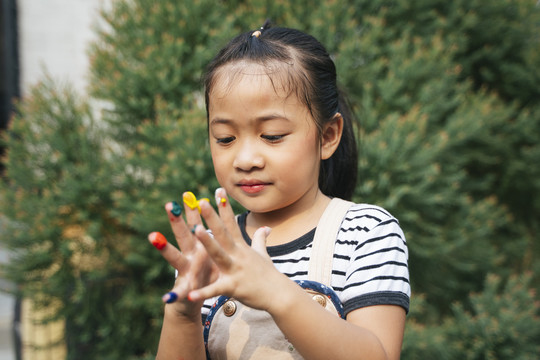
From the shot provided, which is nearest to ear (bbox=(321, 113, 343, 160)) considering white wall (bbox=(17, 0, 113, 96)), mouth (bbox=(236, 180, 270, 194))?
mouth (bbox=(236, 180, 270, 194))

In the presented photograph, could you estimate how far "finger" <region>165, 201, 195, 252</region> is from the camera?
0.93 meters

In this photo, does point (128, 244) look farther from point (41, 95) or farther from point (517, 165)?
point (517, 165)

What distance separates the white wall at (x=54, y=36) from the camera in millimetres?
6434

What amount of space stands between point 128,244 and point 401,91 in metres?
1.99

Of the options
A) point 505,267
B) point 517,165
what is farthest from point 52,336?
point 517,165

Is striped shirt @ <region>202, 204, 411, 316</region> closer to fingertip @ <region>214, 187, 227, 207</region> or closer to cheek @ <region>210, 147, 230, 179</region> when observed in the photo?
cheek @ <region>210, 147, 230, 179</region>

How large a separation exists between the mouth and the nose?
40 mm

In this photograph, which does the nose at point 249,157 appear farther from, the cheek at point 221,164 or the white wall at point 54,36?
the white wall at point 54,36

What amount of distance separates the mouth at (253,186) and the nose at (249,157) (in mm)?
40

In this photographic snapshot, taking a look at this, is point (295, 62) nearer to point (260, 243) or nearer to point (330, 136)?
point (330, 136)

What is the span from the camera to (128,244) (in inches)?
124

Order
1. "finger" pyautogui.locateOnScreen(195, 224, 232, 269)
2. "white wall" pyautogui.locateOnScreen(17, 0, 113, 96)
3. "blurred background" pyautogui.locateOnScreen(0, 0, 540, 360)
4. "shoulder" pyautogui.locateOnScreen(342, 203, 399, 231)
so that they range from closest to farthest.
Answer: "finger" pyautogui.locateOnScreen(195, 224, 232, 269) < "shoulder" pyautogui.locateOnScreen(342, 203, 399, 231) < "blurred background" pyautogui.locateOnScreen(0, 0, 540, 360) < "white wall" pyautogui.locateOnScreen(17, 0, 113, 96)

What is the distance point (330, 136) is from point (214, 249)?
26.5 inches

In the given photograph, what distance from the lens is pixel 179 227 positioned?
0.94 m
